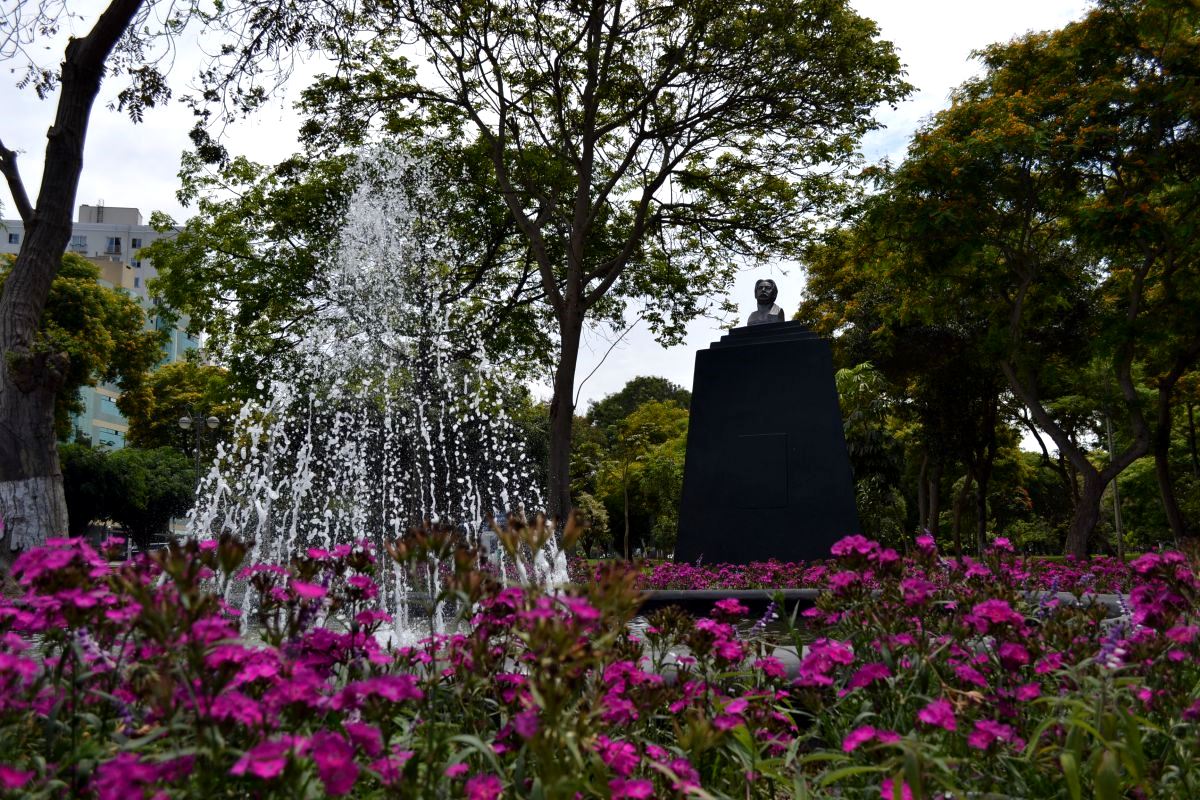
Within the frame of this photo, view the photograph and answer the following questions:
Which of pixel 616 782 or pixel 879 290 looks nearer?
pixel 616 782

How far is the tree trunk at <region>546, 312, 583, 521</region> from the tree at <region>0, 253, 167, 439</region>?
66.1 feet

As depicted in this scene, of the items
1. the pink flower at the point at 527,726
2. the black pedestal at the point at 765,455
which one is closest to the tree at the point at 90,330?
the black pedestal at the point at 765,455

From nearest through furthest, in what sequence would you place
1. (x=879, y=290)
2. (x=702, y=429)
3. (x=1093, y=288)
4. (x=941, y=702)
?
(x=941, y=702)
(x=702, y=429)
(x=1093, y=288)
(x=879, y=290)

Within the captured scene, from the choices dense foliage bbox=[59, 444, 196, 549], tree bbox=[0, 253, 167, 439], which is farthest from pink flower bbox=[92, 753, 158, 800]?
dense foliage bbox=[59, 444, 196, 549]

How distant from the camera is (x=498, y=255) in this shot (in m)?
16.5

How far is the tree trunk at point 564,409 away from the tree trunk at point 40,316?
6387mm

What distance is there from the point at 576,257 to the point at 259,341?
6.42 m

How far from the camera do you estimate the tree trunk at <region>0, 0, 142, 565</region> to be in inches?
263

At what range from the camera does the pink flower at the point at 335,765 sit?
1376mm

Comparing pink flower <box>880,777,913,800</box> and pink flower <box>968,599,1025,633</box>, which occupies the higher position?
pink flower <box>968,599,1025,633</box>

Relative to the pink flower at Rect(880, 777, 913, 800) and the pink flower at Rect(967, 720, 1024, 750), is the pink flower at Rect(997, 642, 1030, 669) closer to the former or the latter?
the pink flower at Rect(967, 720, 1024, 750)

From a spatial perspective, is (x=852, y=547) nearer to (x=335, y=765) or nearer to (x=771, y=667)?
(x=771, y=667)

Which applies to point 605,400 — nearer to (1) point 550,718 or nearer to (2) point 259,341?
(2) point 259,341

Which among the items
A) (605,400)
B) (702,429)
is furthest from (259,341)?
(605,400)
